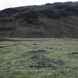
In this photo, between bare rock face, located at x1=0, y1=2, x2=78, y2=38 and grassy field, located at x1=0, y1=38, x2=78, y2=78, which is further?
bare rock face, located at x1=0, y1=2, x2=78, y2=38

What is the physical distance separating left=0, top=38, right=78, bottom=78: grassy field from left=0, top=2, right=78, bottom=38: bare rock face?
0.41 feet

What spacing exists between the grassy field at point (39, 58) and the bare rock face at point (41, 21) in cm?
12

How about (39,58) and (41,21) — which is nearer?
(39,58)

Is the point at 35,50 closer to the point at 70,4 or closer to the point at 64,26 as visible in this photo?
the point at 64,26

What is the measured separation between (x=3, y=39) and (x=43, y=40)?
10.2 inches

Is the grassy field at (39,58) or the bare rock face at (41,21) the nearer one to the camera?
the grassy field at (39,58)

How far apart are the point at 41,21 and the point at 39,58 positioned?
0.56 metres

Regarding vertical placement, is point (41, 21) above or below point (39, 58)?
above

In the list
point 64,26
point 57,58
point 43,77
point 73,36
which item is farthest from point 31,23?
point 43,77

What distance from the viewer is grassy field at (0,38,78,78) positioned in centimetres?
91

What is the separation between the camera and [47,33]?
1.41m

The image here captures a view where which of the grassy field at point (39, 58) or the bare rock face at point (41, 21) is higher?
the bare rock face at point (41, 21)

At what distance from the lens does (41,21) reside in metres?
1.58

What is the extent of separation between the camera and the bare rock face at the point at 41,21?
143 cm
